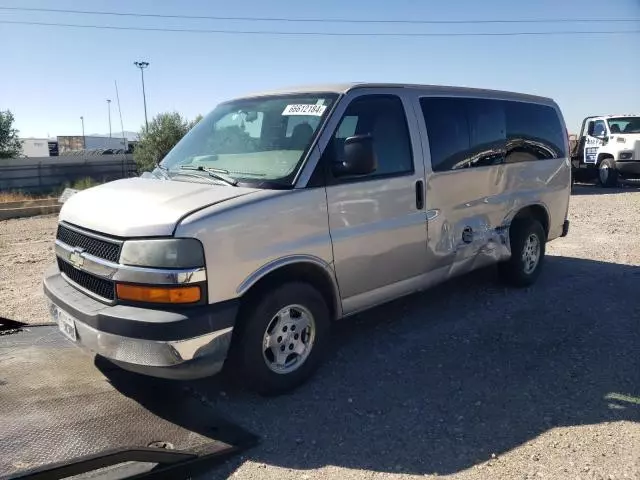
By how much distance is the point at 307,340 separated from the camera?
392 centimetres

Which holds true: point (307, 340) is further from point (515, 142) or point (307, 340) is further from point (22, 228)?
point (22, 228)

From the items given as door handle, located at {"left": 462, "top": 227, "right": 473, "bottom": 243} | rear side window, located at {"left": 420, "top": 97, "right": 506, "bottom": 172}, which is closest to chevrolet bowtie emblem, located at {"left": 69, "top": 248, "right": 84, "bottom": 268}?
Result: rear side window, located at {"left": 420, "top": 97, "right": 506, "bottom": 172}

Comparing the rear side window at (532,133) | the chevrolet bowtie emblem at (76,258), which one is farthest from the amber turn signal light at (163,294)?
the rear side window at (532,133)

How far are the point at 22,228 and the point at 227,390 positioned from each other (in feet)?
33.1

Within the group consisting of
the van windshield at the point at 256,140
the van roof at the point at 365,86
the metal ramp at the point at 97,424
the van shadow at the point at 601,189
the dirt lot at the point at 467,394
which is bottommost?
the dirt lot at the point at 467,394

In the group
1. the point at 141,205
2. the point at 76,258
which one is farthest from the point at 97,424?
the point at 141,205

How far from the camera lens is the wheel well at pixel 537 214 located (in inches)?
239

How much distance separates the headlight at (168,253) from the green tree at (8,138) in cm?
4201

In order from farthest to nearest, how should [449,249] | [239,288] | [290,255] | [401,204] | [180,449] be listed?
1. [449,249]
2. [401,204]
3. [290,255]
4. [239,288]
5. [180,449]

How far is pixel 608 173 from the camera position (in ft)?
59.9

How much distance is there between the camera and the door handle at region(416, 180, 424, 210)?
455 cm

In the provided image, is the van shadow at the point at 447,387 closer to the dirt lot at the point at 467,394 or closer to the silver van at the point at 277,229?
the dirt lot at the point at 467,394

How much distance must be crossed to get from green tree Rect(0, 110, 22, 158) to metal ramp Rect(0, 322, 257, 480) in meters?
41.2

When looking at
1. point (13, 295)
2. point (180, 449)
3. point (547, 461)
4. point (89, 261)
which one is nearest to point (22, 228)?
point (13, 295)
